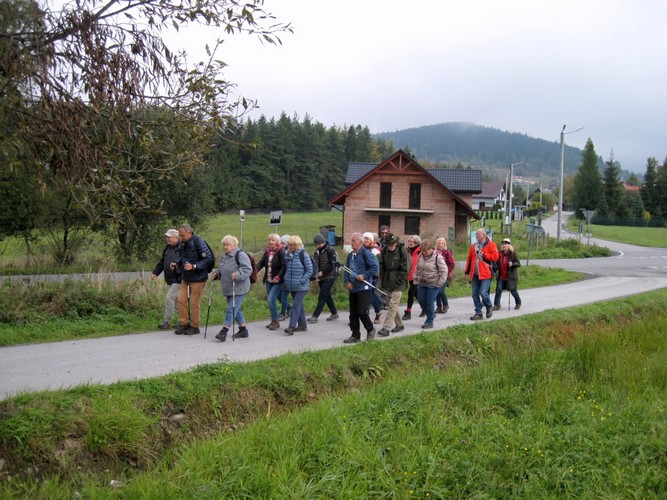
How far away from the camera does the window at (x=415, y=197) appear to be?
1751 inches

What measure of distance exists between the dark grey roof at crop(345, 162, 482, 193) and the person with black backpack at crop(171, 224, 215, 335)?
3744cm

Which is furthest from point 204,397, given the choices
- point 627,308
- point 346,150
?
point 346,150

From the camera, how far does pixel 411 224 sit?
45094 millimetres

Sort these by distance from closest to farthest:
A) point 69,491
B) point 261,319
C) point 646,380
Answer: point 69,491, point 646,380, point 261,319

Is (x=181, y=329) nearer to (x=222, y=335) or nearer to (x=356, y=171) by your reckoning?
(x=222, y=335)

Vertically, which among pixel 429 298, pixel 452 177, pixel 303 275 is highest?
pixel 452 177

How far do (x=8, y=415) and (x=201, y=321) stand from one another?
18.3ft

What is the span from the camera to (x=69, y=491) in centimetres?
475

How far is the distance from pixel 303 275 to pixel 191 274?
2017 millimetres

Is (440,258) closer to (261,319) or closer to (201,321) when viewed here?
(261,319)

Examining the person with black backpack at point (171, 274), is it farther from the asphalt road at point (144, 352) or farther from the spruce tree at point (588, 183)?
the spruce tree at point (588, 183)

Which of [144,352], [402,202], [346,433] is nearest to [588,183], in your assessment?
[402,202]

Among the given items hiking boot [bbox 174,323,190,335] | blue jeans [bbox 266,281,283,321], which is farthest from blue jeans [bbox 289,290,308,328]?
hiking boot [bbox 174,323,190,335]

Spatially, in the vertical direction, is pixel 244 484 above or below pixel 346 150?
below
